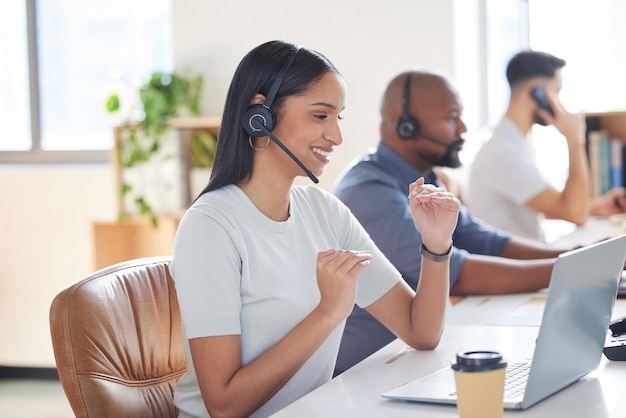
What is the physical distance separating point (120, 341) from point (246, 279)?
0.24m

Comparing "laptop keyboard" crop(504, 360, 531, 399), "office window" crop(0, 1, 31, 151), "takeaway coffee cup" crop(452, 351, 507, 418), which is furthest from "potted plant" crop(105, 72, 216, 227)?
"takeaway coffee cup" crop(452, 351, 507, 418)

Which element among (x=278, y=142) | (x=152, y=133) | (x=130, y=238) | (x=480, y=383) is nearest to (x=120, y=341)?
(x=278, y=142)

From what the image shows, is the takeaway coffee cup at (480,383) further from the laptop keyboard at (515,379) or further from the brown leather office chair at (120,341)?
the brown leather office chair at (120,341)

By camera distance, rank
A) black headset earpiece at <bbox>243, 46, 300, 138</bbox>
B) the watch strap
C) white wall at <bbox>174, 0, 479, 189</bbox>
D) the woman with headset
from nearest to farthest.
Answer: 1. the woman with headset
2. black headset earpiece at <bbox>243, 46, 300, 138</bbox>
3. the watch strap
4. white wall at <bbox>174, 0, 479, 189</bbox>

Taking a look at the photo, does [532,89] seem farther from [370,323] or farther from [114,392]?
[114,392]

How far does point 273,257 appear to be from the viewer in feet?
4.82

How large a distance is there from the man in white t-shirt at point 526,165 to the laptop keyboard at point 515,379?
1732mm

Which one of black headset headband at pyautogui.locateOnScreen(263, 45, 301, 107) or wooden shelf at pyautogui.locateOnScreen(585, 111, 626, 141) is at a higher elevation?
black headset headband at pyautogui.locateOnScreen(263, 45, 301, 107)

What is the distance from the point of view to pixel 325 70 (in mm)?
1524

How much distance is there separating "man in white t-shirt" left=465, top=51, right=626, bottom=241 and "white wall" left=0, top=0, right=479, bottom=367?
40cm

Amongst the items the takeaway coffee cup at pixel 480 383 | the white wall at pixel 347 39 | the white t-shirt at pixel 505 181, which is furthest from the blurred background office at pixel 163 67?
the takeaway coffee cup at pixel 480 383

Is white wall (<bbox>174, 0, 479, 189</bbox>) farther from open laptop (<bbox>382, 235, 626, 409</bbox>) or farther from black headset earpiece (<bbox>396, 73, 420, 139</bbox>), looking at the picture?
open laptop (<bbox>382, 235, 626, 409</bbox>)

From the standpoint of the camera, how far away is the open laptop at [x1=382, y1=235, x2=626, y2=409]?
113 centimetres

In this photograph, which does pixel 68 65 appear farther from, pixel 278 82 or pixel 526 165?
pixel 278 82
